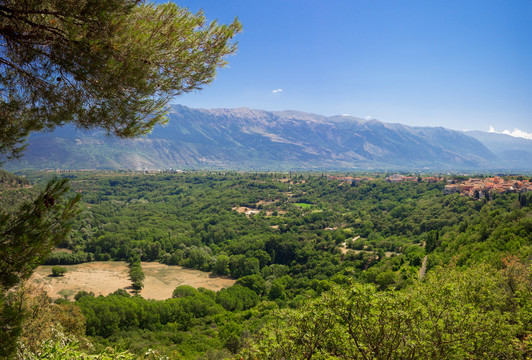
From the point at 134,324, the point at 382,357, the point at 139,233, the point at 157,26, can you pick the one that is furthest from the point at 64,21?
the point at 139,233

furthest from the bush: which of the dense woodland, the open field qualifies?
the dense woodland

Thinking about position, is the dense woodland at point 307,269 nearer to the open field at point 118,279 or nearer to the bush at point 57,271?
the open field at point 118,279

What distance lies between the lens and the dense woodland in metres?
7.22

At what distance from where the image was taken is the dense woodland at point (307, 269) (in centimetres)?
722

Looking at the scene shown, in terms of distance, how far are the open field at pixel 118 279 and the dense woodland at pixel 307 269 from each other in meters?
2.82

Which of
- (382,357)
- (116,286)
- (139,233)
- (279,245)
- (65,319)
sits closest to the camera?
(382,357)

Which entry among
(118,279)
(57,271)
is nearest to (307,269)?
(118,279)

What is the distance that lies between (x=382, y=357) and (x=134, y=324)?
2866 centimetres

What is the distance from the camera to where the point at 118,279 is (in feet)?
147

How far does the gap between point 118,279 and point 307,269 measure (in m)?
32.1

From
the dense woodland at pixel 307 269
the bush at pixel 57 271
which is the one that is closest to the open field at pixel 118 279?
the bush at pixel 57 271

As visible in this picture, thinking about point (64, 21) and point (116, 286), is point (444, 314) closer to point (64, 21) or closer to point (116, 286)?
point (64, 21)

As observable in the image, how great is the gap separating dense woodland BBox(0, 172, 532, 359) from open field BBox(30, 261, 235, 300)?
9.26ft

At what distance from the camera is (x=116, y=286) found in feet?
137
